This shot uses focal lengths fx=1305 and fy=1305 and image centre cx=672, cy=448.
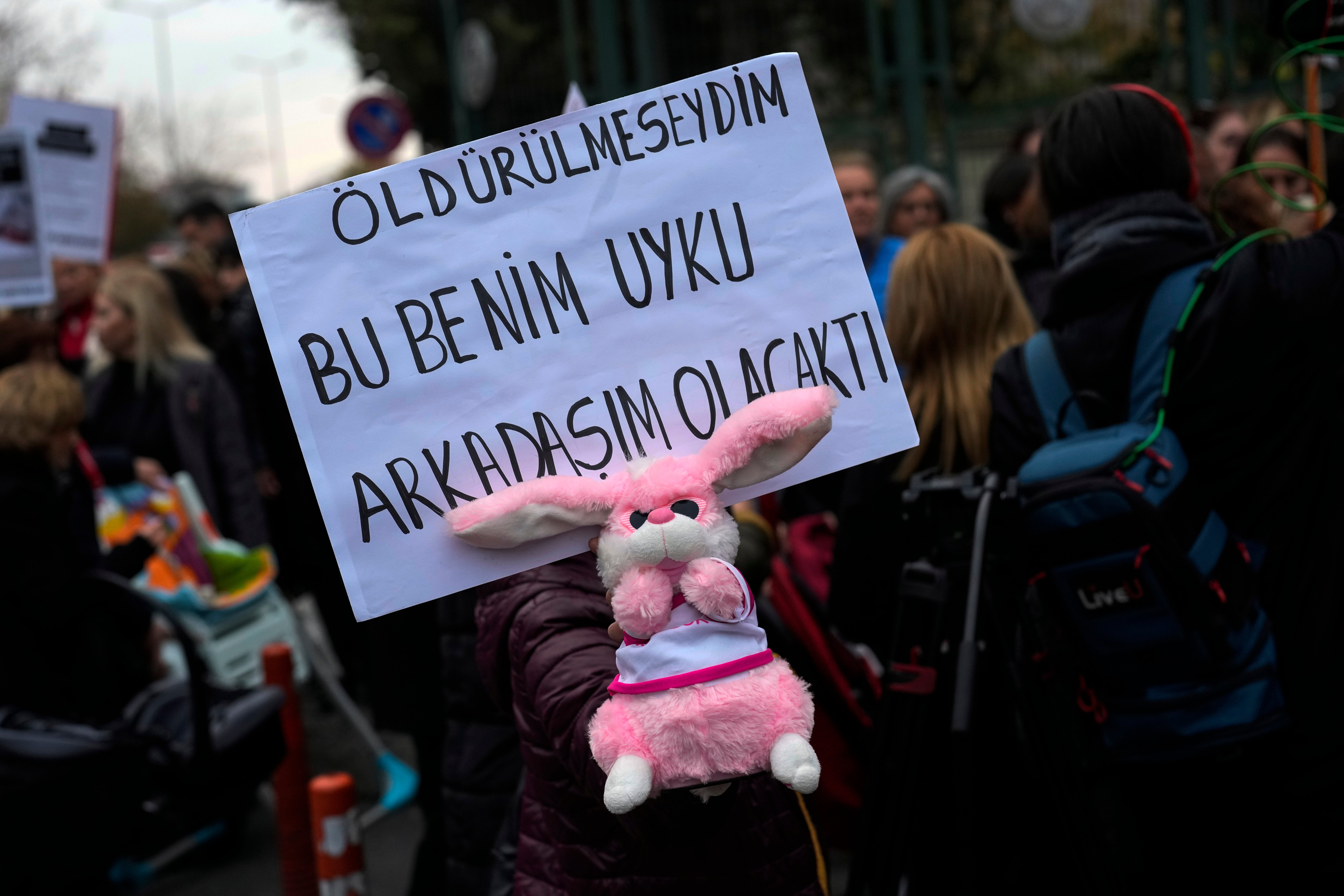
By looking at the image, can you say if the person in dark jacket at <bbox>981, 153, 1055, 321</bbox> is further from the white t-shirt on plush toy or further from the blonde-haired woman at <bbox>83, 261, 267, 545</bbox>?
the blonde-haired woman at <bbox>83, 261, 267, 545</bbox>

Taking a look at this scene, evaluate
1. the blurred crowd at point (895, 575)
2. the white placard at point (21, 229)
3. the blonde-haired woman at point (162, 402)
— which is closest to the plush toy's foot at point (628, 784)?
the blurred crowd at point (895, 575)

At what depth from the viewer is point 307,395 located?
1690mm

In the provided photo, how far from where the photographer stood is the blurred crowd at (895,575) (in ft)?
6.27

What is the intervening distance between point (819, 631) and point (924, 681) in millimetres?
550

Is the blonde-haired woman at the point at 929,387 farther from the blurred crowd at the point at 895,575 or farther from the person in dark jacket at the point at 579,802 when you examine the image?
the person in dark jacket at the point at 579,802

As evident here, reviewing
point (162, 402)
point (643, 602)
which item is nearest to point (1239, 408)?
point (643, 602)

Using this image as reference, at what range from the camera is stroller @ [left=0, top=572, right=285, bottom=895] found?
321 centimetres

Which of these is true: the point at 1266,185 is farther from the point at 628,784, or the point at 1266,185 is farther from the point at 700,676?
the point at 628,784

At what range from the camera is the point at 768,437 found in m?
1.64

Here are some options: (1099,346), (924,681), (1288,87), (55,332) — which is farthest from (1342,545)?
(1288,87)

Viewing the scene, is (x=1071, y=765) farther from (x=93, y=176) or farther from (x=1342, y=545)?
(x=93, y=176)

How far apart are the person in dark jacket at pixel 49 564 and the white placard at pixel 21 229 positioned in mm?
1427

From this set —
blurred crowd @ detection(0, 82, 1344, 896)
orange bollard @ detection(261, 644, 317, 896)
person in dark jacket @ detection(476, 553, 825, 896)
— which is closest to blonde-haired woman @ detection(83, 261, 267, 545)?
blurred crowd @ detection(0, 82, 1344, 896)

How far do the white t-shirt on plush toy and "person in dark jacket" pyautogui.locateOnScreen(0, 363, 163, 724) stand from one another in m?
2.80
